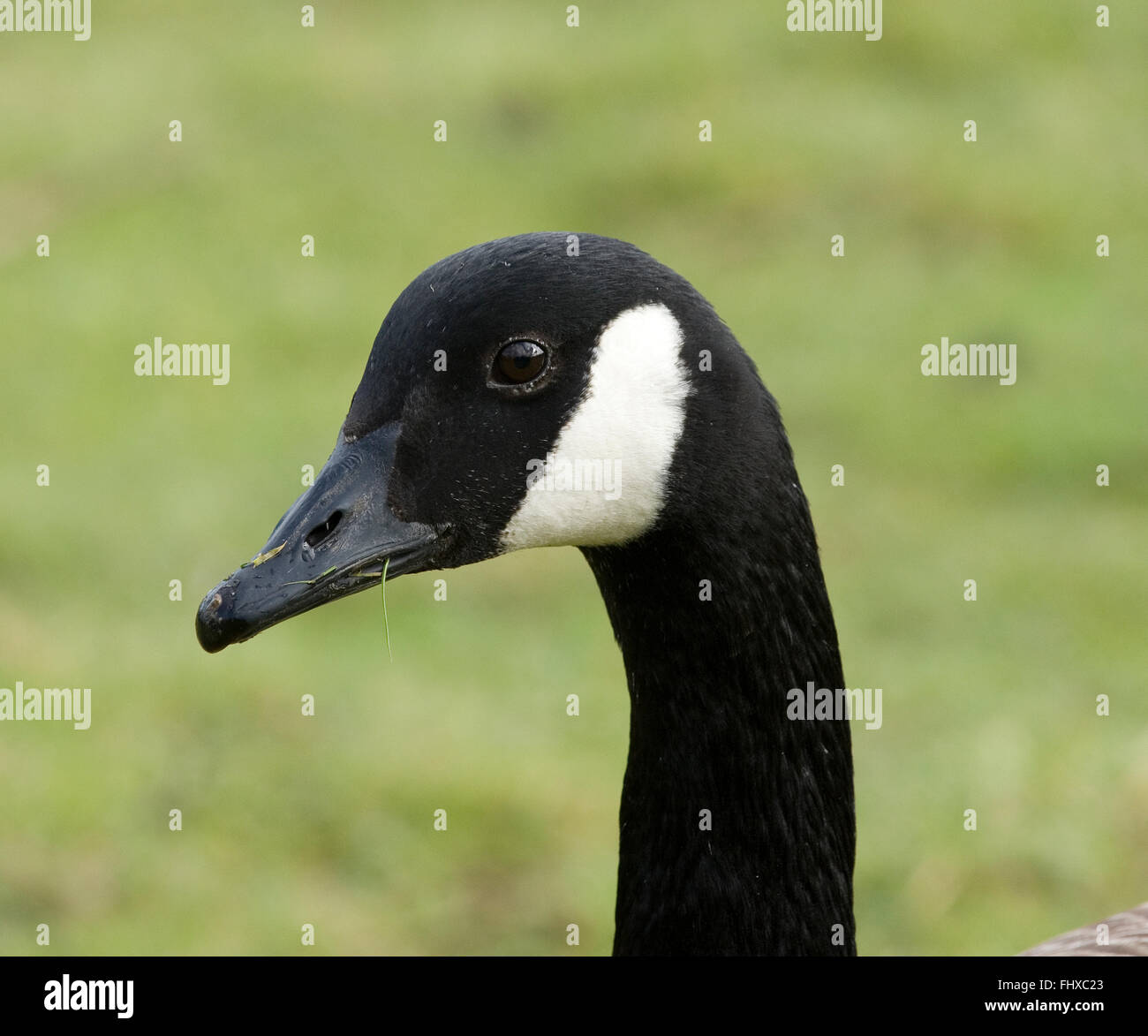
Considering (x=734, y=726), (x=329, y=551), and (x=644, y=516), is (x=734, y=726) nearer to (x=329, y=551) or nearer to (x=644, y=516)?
(x=644, y=516)

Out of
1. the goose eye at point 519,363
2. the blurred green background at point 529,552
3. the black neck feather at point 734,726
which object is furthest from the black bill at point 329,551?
the blurred green background at point 529,552

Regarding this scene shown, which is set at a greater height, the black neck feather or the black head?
the black head

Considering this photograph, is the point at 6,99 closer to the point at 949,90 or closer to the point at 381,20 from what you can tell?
the point at 381,20

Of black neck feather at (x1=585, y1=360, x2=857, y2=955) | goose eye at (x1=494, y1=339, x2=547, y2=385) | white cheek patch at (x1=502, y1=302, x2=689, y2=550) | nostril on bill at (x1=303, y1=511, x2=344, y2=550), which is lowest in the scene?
black neck feather at (x1=585, y1=360, x2=857, y2=955)

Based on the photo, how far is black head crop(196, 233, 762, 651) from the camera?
2.73 metres

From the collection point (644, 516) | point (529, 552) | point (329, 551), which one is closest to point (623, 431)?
point (644, 516)

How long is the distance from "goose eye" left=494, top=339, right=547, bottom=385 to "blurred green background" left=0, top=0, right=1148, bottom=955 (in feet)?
8.13

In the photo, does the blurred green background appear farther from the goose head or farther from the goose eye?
the goose eye

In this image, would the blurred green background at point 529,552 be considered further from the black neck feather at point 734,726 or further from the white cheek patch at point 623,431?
the white cheek patch at point 623,431

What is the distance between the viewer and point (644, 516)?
2812 mm

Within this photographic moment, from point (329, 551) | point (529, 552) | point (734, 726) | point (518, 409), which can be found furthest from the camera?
point (529, 552)

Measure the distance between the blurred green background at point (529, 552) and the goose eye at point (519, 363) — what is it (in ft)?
8.13

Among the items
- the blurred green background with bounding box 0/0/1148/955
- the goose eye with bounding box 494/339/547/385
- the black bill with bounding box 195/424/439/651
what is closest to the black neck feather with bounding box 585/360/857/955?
the goose eye with bounding box 494/339/547/385

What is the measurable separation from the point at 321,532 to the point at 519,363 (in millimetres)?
448
